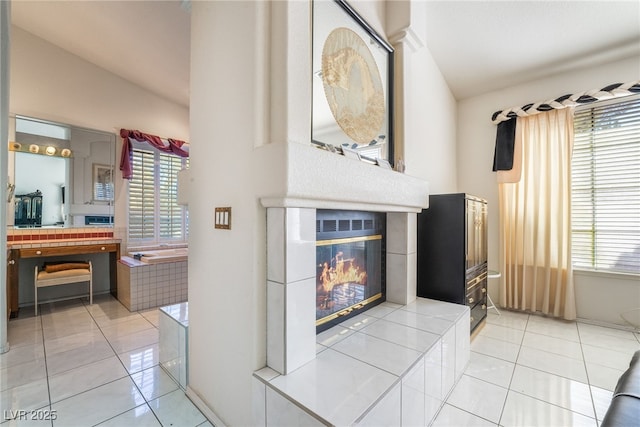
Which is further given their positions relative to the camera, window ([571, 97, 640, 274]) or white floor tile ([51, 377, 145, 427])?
window ([571, 97, 640, 274])

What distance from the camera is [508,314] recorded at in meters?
3.31

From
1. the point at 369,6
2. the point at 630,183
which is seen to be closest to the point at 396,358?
the point at 369,6

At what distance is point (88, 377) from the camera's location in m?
1.97

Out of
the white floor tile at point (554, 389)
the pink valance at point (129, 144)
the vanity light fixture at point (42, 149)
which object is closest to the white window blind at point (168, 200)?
the pink valance at point (129, 144)

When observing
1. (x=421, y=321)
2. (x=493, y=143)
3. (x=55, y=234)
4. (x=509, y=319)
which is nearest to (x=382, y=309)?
(x=421, y=321)

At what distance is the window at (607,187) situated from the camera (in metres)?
2.83

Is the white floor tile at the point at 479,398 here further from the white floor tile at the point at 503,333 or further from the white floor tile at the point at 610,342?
the white floor tile at the point at 610,342

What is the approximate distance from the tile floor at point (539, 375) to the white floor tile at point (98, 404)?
194 centimetres

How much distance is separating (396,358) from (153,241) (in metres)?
4.23

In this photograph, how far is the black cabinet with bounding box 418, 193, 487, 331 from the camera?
245cm

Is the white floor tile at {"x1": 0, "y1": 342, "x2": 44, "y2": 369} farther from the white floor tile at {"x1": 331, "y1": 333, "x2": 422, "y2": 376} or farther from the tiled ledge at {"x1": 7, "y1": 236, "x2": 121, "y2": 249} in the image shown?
the white floor tile at {"x1": 331, "y1": 333, "x2": 422, "y2": 376}

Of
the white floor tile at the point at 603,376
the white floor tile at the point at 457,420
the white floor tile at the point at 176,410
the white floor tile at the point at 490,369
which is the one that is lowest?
the white floor tile at the point at 457,420

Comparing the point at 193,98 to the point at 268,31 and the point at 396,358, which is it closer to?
the point at 268,31

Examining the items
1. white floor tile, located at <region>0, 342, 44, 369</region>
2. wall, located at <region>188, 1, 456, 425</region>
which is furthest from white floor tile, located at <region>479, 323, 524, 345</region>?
white floor tile, located at <region>0, 342, 44, 369</region>
